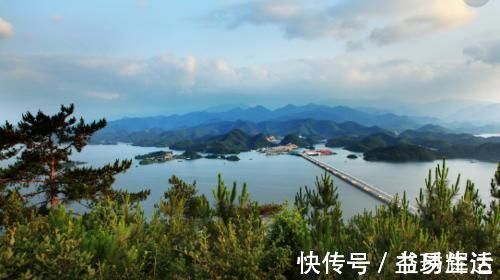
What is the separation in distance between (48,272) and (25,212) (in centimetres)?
1199

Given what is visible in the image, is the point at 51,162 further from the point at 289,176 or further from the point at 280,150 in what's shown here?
the point at 280,150

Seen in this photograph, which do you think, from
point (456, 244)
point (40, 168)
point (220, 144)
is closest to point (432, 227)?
point (456, 244)

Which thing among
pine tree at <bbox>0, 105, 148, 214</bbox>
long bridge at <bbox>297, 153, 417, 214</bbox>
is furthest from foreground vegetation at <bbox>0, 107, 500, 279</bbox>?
long bridge at <bbox>297, 153, 417, 214</bbox>

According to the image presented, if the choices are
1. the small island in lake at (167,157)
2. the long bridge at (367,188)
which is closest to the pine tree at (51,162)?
the long bridge at (367,188)

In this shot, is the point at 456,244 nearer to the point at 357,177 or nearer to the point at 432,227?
the point at 432,227

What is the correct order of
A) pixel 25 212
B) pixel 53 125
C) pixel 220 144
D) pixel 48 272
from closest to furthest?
1. pixel 48 272
2. pixel 25 212
3. pixel 53 125
4. pixel 220 144

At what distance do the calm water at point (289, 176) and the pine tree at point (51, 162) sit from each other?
32457 millimetres

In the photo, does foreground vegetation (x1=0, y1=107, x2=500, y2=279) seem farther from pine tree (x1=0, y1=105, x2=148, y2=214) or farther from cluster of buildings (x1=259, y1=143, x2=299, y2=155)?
cluster of buildings (x1=259, y1=143, x2=299, y2=155)

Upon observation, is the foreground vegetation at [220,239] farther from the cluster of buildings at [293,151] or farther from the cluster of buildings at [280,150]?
the cluster of buildings at [280,150]

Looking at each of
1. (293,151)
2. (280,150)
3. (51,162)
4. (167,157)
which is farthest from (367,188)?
(280,150)

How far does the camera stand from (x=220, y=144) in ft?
507

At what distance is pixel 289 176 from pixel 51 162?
253ft

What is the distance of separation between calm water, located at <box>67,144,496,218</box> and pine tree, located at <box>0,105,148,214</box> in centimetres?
3246

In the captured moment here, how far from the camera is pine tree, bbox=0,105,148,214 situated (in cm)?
1584
